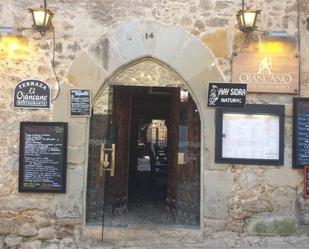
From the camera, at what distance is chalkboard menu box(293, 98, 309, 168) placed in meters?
6.51

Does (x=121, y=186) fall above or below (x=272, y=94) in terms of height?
below

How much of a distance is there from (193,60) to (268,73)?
3.49 ft

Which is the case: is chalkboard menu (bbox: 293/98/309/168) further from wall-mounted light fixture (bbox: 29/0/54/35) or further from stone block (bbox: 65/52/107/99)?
wall-mounted light fixture (bbox: 29/0/54/35)

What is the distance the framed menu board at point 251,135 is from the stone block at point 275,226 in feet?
2.51

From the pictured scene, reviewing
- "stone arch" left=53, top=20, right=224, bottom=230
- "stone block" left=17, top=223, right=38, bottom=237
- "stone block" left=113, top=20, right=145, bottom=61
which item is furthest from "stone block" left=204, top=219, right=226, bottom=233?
"stone block" left=113, top=20, right=145, bottom=61

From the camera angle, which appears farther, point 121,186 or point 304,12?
point 121,186

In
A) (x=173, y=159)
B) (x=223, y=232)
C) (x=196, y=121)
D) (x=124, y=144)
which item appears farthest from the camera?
(x=124, y=144)

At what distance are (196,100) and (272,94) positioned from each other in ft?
3.51

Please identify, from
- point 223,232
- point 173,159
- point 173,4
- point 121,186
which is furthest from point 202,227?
point 173,4

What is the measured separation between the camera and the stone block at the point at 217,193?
21.3 ft

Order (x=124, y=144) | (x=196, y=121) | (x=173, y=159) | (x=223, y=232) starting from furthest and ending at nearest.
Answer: (x=124, y=144)
(x=173, y=159)
(x=196, y=121)
(x=223, y=232)

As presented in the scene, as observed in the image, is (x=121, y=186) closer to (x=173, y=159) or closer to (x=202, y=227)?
(x=173, y=159)

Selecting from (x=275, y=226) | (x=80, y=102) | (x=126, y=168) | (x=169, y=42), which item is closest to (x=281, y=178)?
(x=275, y=226)

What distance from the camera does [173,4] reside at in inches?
260
